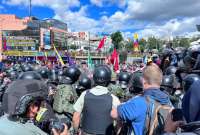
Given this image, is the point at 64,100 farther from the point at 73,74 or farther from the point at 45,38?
the point at 45,38

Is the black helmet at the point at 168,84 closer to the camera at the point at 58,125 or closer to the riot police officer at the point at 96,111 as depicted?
the riot police officer at the point at 96,111

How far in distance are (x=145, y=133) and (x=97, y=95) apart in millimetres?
1733

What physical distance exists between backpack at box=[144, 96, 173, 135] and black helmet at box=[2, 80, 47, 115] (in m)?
1.06

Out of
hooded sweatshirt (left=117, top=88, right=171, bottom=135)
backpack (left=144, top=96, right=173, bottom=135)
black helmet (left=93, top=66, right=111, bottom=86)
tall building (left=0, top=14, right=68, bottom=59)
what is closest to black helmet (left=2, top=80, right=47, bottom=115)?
hooded sweatshirt (left=117, top=88, right=171, bottom=135)

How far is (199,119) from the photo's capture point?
2205 mm

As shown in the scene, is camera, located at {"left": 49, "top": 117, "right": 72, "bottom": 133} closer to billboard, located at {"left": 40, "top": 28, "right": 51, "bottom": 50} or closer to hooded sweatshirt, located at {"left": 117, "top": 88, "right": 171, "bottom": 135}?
hooded sweatshirt, located at {"left": 117, "top": 88, "right": 171, "bottom": 135}

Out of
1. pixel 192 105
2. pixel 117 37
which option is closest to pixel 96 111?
pixel 192 105

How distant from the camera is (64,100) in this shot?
22.9 feet

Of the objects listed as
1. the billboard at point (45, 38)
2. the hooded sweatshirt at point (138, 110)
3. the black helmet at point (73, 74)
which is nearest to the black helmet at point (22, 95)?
the hooded sweatshirt at point (138, 110)

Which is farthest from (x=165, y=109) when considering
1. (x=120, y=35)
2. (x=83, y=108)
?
(x=120, y=35)

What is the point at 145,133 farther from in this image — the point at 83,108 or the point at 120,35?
the point at 120,35

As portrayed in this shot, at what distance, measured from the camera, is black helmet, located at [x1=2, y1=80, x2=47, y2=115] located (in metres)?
3.38

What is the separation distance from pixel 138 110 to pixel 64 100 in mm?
3626

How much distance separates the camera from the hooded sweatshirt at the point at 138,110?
353cm
